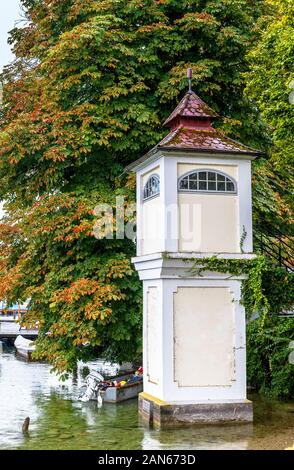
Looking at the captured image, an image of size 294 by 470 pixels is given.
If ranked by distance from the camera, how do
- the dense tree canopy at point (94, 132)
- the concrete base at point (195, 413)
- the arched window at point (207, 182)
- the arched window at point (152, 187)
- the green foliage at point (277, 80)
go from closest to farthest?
the concrete base at point (195, 413) < the arched window at point (207, 182) < the arched window at point (152, 187) < the green foliage at point (277, 80) < the dense tree canopy at point (94, 132)

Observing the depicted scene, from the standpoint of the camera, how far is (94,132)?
18500mm

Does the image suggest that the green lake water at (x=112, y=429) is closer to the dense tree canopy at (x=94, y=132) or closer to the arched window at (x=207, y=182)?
the dense tree canopy at (x=94, y=132)

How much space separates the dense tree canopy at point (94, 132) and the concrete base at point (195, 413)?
3285 millimetres

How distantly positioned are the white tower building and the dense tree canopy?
2935mm

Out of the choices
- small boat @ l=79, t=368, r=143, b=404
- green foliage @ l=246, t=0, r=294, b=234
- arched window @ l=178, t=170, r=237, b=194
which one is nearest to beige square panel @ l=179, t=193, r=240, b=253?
arched window @ l=178, t=170, r=237, b=194

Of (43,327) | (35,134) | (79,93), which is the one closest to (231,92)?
(79,93)

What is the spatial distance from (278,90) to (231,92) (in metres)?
4.90

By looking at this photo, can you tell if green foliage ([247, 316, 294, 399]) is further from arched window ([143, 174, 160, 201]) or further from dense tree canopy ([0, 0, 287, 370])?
arched window ([143, 174, 160, 201])

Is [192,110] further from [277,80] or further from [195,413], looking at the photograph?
[195,413]

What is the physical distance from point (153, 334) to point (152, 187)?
3.46 m

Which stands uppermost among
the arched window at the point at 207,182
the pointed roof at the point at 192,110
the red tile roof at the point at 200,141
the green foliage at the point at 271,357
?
the pointed roof at the point at 192,110

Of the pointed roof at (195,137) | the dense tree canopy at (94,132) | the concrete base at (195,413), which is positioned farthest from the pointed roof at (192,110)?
the concrete base at (195,413)

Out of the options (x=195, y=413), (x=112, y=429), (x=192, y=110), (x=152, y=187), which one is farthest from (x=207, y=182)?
(x=112, y=429)

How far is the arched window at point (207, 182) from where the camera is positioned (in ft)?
48.2
